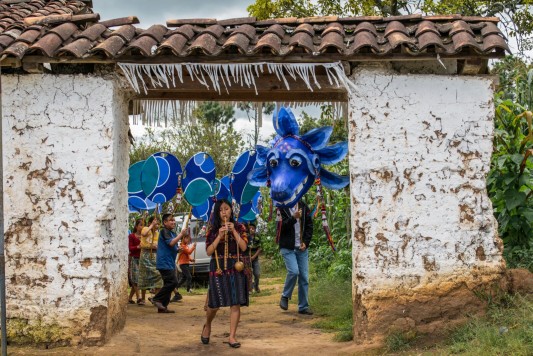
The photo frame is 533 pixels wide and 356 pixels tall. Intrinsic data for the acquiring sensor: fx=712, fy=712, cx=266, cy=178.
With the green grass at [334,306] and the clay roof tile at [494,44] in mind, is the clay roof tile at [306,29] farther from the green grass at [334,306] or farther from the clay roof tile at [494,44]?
the green grass at [334,306]

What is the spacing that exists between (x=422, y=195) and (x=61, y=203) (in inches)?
142

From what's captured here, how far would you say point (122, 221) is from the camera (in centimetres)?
765

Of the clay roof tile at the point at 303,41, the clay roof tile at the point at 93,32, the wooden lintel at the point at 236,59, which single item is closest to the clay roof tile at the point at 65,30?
the clay roof tile at the point at 93,32

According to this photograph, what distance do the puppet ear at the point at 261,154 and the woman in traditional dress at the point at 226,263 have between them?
5.25 feet

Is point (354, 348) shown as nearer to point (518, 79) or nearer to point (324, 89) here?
point (324, 89)

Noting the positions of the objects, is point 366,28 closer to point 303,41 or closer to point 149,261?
point 303,41

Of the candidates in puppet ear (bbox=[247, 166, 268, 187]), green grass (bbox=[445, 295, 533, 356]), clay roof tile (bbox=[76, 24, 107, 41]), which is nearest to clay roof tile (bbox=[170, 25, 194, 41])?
clay roof tile (bbox=[76, 24, 107, 41])

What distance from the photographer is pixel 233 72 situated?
7102 mm

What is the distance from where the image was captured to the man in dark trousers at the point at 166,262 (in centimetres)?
1012

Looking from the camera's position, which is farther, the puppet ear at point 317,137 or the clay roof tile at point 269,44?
the puppet ear at point 317,137

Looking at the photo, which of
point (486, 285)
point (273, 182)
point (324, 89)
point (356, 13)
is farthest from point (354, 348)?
point (356, 13)

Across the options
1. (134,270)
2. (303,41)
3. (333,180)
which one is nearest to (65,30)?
(303,41)

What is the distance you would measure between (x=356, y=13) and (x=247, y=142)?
13302mm

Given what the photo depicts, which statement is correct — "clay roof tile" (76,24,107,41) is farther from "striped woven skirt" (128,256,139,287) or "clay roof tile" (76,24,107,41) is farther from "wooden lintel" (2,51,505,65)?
"striped woven skirt" (128,256,139,287)
